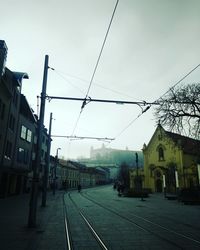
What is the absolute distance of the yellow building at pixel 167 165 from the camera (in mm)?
49938

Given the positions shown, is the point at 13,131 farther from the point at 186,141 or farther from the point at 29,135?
the point at 186,141

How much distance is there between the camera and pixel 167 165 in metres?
54.6

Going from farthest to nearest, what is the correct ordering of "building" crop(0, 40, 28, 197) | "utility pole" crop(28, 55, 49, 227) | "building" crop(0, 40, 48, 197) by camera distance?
"building" crop(0, 40, 48, 197) < "building" crop(0, 40, 28, 197) < "utility pole" crop(28, 55, 49, 227)

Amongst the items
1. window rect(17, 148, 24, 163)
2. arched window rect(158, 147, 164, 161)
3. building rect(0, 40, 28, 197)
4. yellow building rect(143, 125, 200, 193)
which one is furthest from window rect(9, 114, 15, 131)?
arched window rect(158, 147, 164, 161)

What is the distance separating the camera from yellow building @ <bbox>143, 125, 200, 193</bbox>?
49938 millimetres

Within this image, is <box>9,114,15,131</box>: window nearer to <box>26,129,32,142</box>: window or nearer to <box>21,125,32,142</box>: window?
<box>21,125,32,142</box>: window

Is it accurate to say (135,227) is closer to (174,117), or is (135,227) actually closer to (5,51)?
(174,117)

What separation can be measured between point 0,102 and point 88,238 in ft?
69.8

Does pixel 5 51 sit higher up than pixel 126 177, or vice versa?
pixel 5 51

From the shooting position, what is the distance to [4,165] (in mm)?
28547

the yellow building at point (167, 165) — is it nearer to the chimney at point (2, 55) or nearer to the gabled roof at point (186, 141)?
the gabled roof at point (186, 141)

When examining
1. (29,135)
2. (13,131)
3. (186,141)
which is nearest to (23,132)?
(29,135)

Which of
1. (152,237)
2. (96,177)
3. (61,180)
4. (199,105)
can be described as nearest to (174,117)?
(199,105)

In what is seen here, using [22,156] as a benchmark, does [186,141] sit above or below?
below
